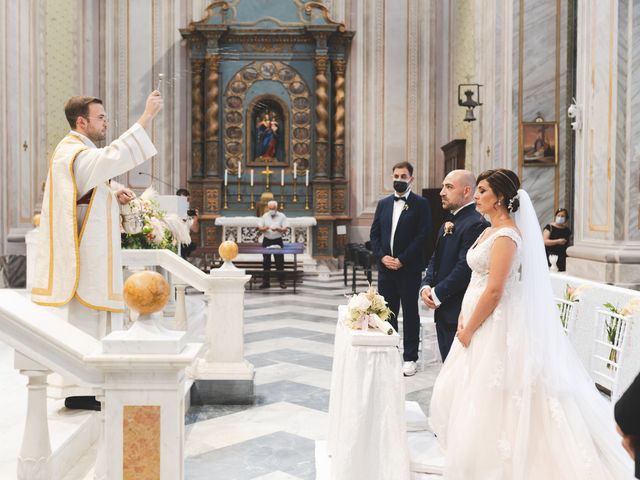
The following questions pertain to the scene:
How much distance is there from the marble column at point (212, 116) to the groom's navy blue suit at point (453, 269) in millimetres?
11654

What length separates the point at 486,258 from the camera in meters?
3.56

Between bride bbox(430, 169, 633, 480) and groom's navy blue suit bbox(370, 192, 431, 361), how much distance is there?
84.5 inches

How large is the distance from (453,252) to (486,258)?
1124 mm

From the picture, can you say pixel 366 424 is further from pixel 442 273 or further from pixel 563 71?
pixel 563 71

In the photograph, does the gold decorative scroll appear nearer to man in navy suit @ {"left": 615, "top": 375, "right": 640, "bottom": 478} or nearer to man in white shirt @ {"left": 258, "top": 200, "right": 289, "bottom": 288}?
man in white shirt @ {"left": 258, "top": 200, "right": 289, "bottom": 288}

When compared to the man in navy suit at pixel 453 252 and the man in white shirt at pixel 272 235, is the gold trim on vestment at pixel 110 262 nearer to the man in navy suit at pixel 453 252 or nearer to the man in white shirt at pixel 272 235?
the man in navy suit at pixel 453 252

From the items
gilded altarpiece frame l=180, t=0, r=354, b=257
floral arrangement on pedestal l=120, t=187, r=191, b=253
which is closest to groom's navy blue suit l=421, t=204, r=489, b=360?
floral arrangement on pedestal l=120, t=187, r=191, b=253

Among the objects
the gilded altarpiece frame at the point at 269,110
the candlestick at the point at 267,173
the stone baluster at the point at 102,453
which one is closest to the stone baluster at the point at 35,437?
the stone baluster at the point at 102,453

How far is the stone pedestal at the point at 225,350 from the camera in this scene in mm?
5109

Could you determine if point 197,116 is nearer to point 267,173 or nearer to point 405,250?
point 267,173

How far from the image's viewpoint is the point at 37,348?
90.6 inches

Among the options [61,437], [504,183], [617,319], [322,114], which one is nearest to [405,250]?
[617,319]

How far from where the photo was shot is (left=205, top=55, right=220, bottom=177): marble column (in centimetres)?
1584

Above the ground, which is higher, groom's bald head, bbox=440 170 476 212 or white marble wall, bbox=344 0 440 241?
white marble wall, bbox=344 0 440 241
